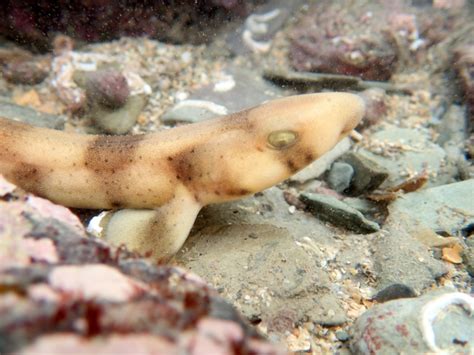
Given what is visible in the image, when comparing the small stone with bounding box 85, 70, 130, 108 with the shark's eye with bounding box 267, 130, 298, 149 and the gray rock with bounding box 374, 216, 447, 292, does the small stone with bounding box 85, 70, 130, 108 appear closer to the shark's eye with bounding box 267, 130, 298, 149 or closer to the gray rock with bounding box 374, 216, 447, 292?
the shark's eye with bounding box 267, 130, 298, 149

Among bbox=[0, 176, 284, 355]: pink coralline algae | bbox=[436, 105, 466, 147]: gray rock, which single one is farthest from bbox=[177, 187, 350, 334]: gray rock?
bbox=[436, 105, 466, 147]: gray rock

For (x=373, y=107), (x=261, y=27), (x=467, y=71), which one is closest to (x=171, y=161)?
(x=373, y=107)

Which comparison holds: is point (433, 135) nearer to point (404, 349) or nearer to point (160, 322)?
point (404, 349)

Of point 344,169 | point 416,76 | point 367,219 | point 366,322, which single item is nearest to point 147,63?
point 344,169

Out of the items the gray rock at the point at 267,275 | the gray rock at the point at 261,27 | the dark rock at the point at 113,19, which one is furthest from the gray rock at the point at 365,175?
the dark rock at the point at 113,19

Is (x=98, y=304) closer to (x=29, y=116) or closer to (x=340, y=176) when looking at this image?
(x=340, y=176)

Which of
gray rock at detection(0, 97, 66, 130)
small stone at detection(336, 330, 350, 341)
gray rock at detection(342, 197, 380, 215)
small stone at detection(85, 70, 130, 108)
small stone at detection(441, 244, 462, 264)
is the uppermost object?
small stone at detection(85, 70, 130, 108)

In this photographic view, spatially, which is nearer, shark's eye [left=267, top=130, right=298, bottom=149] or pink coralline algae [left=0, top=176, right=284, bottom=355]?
pink coralline algae [left=0, top=176, right=284, bottom=355]
